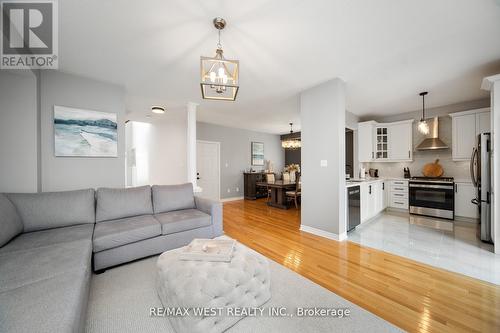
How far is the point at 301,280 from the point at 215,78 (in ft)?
7.17

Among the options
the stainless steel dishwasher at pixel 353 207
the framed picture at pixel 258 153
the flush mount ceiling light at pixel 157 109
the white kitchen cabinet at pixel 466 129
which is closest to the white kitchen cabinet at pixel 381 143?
the white kitchen cabinet at pixel 466 129

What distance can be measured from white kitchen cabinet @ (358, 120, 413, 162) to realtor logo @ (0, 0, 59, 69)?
574 cm

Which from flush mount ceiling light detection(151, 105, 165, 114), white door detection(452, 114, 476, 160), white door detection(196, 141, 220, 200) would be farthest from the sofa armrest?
white door detection(452, 114, 476, 160)

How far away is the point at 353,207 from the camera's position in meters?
3.26

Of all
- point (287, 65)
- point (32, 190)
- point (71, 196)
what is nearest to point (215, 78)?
point (287, 65)

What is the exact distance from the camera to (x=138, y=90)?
3.37 m

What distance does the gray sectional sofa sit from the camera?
3.15ft

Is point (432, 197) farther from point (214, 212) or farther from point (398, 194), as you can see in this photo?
point (214, 212)

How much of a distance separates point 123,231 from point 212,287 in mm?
1465

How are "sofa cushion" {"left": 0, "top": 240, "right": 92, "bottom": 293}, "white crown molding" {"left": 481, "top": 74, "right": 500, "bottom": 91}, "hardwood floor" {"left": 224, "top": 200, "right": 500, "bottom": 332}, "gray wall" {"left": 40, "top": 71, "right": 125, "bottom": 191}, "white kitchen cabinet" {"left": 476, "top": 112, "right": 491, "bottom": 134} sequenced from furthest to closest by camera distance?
"white kitchen cabinet" {"left": 476, "top": 112, "right": 491, "bottom": 134}, "gray wall" {"left": 40, "top": 71, "right": 125, "bottom": 191}, "white crown molding" {"left": 481, "top": 74, "right": 500, "bottom": 91}, "hardwood floor" {"left": 224, "top": 200, "right": 500, "bottom": 332}, "sofa cushion" {"left": 0, "top": 240, "right": 92, "bottom": 293}

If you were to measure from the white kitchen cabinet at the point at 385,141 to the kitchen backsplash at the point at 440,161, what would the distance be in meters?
0.26

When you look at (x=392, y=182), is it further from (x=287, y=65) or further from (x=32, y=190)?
(x=32, y=190)

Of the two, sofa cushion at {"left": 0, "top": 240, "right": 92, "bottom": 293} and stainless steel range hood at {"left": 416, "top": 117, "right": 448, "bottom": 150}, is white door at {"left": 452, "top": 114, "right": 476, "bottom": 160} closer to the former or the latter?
stainless steel range hood at {"left": 416, "top": 117, "right": 448, "bottom": 150}

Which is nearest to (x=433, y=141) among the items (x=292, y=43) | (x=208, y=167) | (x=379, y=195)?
(x=379, y=195)
